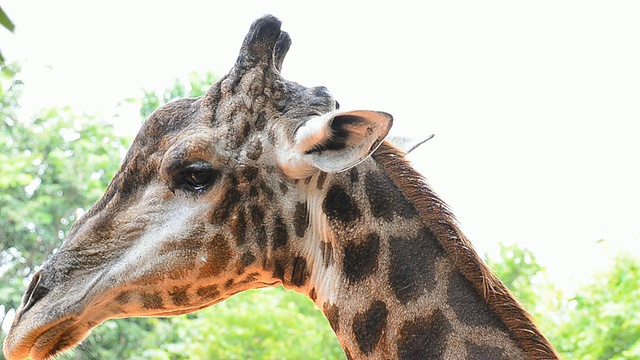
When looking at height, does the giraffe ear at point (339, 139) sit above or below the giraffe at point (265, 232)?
above

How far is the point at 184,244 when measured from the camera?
319cm

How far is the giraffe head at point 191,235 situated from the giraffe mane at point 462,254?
32 cm

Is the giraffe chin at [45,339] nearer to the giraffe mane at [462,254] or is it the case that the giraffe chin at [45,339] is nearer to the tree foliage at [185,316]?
the giraffe mane at [462,254]

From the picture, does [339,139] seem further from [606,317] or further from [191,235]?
[606,317]

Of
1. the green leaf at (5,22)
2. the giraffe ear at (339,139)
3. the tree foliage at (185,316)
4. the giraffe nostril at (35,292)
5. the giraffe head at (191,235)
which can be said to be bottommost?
the tree foliage at (185,316)

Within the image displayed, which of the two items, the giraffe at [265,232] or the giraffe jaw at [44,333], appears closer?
the giraffe at [265,232]

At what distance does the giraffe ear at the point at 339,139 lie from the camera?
2.83 meters

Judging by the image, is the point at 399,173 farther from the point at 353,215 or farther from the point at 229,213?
the point at 229,213

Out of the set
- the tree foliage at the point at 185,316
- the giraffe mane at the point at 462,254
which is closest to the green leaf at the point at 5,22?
the giraffe mane at the point at 462,254

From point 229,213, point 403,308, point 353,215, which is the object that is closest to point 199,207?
point 229,213

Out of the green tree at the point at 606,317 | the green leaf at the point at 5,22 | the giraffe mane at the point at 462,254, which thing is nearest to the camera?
the green leaf at the point at 5,22

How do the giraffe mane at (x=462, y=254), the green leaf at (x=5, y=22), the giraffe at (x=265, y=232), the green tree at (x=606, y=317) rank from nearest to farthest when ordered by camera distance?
the green leaf at (x=5, y=22) → the giraffe mane at (x=462, y=254) → the giraffe at (x=265, y=232) → the green tree at (x=606, y=317)

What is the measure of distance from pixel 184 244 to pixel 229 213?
218 millimetres

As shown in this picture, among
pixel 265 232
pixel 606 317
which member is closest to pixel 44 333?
pixel 265 232
